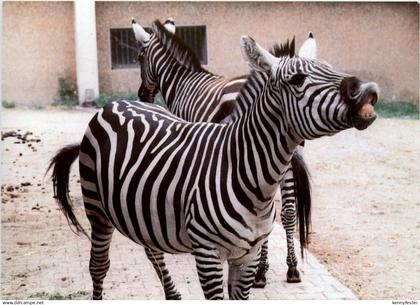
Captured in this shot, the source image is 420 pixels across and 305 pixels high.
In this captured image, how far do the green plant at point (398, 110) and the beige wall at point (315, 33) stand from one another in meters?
0.13

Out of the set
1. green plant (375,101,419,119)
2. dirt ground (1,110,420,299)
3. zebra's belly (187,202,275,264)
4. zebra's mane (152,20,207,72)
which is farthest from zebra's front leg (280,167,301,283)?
green plant (375,101,419,119)

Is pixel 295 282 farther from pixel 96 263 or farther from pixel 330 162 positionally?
pixel 330 162

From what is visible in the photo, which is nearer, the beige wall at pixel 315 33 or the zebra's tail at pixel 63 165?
the zebra's tail at pixel 63 165

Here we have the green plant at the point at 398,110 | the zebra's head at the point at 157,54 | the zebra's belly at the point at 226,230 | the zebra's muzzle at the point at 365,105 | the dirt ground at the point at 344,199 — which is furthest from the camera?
the green plant at the point at 398,110

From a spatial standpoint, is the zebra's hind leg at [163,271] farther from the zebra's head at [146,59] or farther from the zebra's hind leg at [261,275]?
the zebra's head at [146,59]

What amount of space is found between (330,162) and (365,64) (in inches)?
67.4

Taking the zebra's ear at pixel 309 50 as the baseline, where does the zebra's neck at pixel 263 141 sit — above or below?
below

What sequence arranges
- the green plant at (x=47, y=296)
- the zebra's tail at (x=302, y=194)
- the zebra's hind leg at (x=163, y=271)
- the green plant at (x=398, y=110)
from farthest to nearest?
1. the green plant at (x=398, y=110)
2. the green plant at (x=47, y=296)
3. the zebra's hind leg at (x=163, y=271)
4. the zebra's tail at (x=302, y=194)

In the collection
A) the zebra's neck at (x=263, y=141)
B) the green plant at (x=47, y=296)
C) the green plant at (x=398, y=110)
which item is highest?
the zebra's neck at (x=263, y=141)

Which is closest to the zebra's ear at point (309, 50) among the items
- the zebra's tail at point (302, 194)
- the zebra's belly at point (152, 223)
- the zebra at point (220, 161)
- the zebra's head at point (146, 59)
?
the zebra at point (220, 161)

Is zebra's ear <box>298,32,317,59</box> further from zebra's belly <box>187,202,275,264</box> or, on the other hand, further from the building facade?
the building facade

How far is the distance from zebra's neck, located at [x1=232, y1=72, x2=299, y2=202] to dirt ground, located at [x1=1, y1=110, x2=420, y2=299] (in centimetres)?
139

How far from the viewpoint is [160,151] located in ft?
8.77

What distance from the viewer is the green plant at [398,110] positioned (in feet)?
22.1
